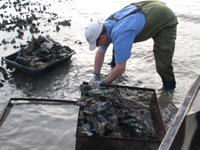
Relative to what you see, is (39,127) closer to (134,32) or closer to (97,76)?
(97,76)

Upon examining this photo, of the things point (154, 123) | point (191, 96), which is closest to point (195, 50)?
point (154, 123)

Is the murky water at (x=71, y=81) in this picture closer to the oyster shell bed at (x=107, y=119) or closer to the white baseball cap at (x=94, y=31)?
the oyster shell bed at (x=107, y=119)

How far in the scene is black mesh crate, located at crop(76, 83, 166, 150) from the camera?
2223 millimetres

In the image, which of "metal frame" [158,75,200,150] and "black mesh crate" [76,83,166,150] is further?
"black mesh crate" [76,83,166,150]

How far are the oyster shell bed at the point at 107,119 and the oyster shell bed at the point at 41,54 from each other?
168 centimetres

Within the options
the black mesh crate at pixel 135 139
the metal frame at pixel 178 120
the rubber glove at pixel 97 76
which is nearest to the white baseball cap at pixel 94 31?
the black mesh crate at pixel 135 139

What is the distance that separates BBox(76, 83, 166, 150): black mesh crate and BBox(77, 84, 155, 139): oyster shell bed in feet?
0.29

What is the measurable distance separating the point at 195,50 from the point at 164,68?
9.07 ft

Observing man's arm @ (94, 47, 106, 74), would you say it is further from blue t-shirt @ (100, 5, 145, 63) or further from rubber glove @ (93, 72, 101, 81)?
blue t-shirt @ (100, 5, 145, 63)

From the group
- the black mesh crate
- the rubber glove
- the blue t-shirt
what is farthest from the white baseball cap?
the rubber glove

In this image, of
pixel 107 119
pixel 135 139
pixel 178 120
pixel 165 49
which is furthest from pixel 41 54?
pixel 178 120

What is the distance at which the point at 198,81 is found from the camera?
227cm

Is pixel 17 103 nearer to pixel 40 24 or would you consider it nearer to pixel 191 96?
pixel 191 96

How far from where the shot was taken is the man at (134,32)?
2850mm
